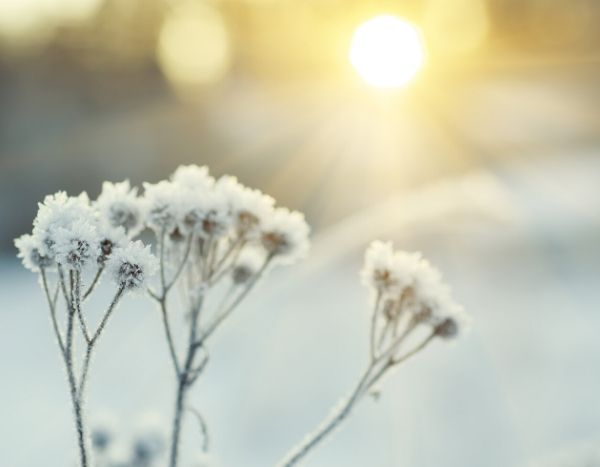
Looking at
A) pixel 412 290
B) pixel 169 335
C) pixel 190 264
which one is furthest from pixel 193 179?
pixel 412 290

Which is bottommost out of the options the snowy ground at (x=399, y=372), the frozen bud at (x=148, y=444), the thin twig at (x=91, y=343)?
the thin twig at (x=91, y=343)

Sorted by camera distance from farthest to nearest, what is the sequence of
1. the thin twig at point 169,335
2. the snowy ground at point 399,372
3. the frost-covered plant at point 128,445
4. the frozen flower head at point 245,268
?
the snowy ground at point 399,372 < the frost-covered plant at point 128,445 < the frozen flower head at point 245,268 < the thin twig at point 169,335

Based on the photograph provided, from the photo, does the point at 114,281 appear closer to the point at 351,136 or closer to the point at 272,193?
the point at 272,193

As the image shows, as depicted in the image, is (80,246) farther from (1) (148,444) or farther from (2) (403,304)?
(1) (148,444)

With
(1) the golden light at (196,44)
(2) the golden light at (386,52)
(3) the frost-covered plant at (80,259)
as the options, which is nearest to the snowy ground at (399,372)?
(3) the frost-covered plant at (80,259)

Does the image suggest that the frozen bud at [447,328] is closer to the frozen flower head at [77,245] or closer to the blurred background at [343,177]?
the frozen flower head at [77,245]

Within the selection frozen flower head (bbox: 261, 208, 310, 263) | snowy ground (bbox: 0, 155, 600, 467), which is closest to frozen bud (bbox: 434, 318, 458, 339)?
frozen flower head (bbox: 261, 208, 310, 263)

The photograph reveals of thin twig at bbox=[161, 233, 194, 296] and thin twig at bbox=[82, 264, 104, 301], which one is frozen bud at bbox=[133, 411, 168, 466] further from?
thin twig at bbox=[82, 264, 104, 301]
